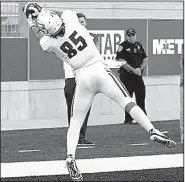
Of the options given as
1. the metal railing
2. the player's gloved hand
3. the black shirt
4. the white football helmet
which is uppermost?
the metal railing

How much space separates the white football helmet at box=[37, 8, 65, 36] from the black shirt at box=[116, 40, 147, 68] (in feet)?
17.3

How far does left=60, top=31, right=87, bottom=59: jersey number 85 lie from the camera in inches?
340

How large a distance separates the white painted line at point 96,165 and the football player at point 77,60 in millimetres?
617

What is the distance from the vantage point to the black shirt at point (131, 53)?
13812 mm

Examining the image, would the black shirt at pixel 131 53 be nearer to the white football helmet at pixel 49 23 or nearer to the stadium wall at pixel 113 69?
the stadium wall at pixel 113 69

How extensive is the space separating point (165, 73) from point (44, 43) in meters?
7.96

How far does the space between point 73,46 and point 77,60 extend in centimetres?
16

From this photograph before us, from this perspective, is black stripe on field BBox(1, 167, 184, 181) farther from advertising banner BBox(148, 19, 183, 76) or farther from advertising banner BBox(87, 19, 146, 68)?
advertising banner BBox(148, 19, 183, 76)

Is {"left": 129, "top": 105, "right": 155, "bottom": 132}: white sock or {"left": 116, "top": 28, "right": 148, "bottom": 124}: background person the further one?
{"left": 116, "top": 28, "right": 148, "bottom": 124}: background person

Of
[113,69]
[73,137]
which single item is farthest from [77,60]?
[113,69]

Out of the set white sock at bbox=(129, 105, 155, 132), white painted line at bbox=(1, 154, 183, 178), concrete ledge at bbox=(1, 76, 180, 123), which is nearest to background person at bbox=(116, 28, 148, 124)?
concrete ledge at bbox=(1, 76, 180, 123)

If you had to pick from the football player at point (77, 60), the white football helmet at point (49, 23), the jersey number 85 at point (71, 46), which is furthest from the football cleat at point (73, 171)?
the white football helmet at point (49, 23)

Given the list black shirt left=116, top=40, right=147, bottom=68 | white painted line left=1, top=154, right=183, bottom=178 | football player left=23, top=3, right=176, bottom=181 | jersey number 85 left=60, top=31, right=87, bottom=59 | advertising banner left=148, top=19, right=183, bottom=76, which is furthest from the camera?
advertising banner left=148, top=19, right=183, bottom=76

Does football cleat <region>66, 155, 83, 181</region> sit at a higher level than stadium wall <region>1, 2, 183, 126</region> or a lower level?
lower
